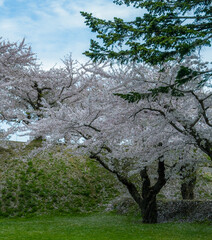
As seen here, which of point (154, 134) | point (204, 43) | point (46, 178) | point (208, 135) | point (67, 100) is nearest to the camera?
point (204, 43)

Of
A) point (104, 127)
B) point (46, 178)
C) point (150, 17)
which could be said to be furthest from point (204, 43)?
point (46, 178)

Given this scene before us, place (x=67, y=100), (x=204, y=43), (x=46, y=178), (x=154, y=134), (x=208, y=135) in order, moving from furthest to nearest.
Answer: (x=67, y=100)
(x=46, y=178)
(x=154, y=134)
(x=208, y=135)
(x=204, y=43)

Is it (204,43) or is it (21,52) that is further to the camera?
(21,52)

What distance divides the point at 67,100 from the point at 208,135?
1416cm

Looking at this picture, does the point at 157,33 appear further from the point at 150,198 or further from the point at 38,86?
the point at 38,86

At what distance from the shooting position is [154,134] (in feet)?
31.1

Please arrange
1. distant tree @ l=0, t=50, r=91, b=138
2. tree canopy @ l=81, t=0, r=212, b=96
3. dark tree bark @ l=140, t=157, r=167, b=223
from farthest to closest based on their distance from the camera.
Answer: distant tree @ l=0, t=50, r=91, b=138
dark tree bark @ l=140, t=157, r=167, b=223
tree canopy @ l=81, t=0, r=212, b=96

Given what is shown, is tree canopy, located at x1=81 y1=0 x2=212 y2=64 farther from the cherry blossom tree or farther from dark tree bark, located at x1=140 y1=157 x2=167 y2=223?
dark tree bark, located at x1=140 y1=157 x2=167 y2=223

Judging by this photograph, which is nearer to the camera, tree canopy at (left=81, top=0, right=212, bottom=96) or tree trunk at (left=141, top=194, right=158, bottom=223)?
tree canopy at (left=81, top=0, right=212, bottom=96)

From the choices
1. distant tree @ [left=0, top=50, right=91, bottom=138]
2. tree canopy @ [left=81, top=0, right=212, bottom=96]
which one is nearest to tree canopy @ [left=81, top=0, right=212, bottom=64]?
tree canopy @ [left=81, top=0, right=212, bottom=96]

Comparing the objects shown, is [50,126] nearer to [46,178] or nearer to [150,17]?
[150,17]

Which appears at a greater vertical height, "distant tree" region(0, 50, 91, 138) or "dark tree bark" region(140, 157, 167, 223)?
"distant tree" region(0, 50, 91, 138)

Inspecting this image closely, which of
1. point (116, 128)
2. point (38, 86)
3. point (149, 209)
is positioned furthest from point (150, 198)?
point (38, 86)

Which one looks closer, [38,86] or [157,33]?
[157,33]
